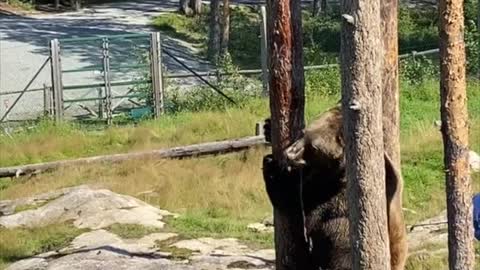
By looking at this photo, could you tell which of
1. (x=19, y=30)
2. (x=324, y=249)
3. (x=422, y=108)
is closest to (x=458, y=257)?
(x=324, y=249)

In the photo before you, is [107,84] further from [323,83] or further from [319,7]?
[319,7]

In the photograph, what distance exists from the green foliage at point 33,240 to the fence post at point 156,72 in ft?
33.9

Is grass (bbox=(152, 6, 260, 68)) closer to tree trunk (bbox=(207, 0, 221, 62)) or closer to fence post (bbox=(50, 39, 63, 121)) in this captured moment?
tree trunk (bbox=(207, 0, 221, 62))

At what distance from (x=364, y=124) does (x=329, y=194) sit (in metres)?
1.19

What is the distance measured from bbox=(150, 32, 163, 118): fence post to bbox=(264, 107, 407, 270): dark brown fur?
15.2 m

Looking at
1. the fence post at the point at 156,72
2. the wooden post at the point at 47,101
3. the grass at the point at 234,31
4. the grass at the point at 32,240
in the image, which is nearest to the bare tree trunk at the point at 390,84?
the grass at the point at 32,240

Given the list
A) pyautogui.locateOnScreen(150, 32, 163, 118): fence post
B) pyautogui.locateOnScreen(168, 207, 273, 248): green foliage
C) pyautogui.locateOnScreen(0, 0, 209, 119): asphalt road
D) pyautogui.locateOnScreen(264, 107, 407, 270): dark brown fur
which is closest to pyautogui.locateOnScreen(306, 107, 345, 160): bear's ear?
pyautogui.locateOnScreen(264, 107, 407, 270): dark brown fur

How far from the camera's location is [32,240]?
10.2 metres

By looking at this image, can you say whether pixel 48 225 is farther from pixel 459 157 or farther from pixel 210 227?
pixel 459 157

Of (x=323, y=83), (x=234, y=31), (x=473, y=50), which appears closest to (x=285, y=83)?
(x=323, y=83)

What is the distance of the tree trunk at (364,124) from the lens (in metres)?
4.46

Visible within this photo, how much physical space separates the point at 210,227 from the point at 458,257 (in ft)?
13.3

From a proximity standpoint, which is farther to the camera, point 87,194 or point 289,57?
point 87,194

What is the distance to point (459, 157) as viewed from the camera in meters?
6.88
